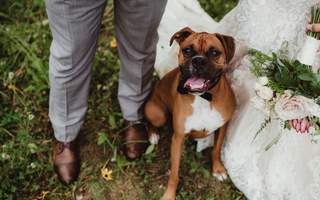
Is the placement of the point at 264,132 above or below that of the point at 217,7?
below

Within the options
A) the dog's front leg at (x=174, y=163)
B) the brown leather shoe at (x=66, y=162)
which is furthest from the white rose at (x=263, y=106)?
the brown leather shoe at (x=66, y=162)

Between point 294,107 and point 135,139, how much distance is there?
5.94 feet

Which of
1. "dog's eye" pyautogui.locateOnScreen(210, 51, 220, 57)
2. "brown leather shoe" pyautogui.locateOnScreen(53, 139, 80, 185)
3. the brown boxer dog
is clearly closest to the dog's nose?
the brown boxer dog

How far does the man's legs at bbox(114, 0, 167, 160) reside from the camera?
1.98 metres

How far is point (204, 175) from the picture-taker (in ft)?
9.15

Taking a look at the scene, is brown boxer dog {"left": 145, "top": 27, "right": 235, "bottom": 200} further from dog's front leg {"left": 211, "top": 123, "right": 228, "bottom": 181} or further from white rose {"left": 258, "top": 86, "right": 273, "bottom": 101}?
white rose {"left": 258, "top": 86, "right": 273, "bottom": 101}

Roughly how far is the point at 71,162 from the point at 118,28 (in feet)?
5.12

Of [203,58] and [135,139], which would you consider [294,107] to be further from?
[135,139]

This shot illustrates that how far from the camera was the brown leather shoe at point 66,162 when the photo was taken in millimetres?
2715

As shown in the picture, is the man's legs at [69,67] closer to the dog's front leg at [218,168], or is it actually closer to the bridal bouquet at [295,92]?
the bridal bouquet at [295,92]

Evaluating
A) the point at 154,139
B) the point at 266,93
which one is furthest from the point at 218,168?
the point at 266,93

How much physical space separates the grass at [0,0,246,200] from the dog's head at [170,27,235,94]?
125 cm

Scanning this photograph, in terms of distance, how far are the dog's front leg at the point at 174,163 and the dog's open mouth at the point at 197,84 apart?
1.88ft

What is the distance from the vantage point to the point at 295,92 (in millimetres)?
1703
